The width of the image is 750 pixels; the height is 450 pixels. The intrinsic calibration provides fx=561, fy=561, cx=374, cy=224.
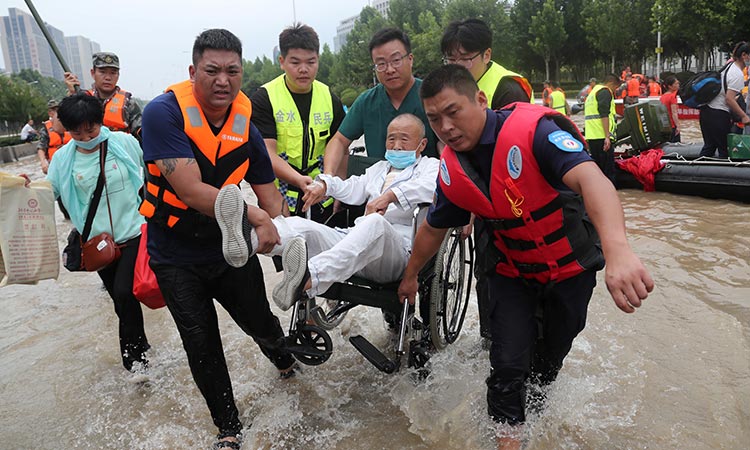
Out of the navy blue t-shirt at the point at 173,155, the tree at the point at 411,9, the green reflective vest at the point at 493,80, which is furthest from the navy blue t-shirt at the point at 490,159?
the tree at the point at 411,9

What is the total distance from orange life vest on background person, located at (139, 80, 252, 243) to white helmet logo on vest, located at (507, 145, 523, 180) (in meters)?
1.28

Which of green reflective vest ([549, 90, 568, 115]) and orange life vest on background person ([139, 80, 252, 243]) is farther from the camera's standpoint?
green reflective vest ([549, 90, 568, 115])

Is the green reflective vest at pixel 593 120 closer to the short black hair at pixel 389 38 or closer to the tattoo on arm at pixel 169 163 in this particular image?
the short black hair at pixel 389 38

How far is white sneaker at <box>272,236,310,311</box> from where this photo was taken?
8.55 ft

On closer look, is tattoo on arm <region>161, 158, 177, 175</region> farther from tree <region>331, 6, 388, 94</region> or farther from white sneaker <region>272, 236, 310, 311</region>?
tree <region>331, 6, 388, 94</region>

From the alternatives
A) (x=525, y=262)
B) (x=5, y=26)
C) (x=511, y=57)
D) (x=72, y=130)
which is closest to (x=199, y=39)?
(x=72, y=130)

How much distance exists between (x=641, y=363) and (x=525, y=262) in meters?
1.67

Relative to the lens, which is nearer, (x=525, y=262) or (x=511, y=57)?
(x=525, y=262)

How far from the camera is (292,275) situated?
262 cm

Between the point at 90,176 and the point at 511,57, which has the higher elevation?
the point at 511,57

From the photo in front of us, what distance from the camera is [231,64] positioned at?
2.57 meters

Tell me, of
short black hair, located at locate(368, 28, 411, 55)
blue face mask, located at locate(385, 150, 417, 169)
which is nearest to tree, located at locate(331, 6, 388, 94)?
short black hair, located at locate(368, 28, 411, 55)

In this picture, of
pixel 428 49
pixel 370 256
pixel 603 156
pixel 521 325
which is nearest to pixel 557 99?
pixel 603 156

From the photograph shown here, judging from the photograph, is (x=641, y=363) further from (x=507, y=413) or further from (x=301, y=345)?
(x=301, y=345)
